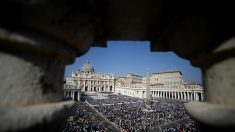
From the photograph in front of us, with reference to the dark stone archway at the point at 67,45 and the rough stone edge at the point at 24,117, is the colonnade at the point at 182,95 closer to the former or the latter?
the dark stone archway at the point at 67,45

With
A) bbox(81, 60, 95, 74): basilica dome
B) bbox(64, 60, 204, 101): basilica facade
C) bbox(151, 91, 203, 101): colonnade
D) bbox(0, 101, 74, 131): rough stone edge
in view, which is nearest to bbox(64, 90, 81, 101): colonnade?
bbox(64, 60, 204, 101): basilica facade

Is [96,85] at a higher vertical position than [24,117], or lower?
lower

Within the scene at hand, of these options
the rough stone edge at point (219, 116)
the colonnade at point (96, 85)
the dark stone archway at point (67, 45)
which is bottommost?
the colonnade at point (96, 85)

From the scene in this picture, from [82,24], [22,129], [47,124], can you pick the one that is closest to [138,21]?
[82,24]

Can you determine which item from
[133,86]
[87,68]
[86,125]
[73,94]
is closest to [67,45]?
[86,125]

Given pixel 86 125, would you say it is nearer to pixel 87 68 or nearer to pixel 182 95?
pixel 182 95

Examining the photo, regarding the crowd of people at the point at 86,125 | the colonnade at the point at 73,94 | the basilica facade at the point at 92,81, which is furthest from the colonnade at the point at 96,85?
the crowd of people at the point at 86,125

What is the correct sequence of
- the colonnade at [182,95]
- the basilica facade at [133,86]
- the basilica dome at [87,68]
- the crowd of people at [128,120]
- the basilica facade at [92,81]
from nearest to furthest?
the crowd of people at [128,120]
the colonnade at [182,95]
the basilica facade at [133,86]
the basilica facade at [92,81]
the basilica dome at [87,68]

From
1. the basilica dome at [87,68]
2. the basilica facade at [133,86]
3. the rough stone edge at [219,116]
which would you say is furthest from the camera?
the basilica dome at [87,68]

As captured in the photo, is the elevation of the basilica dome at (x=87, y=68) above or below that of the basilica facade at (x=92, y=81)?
above
